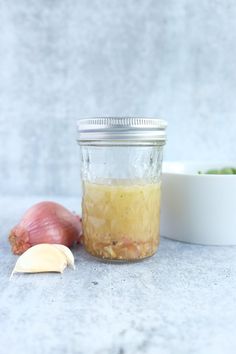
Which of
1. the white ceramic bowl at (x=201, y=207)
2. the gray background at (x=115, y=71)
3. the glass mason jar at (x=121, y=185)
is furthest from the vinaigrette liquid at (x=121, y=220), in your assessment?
the gray background at (x=115, y=71)

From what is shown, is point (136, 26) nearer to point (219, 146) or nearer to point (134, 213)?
point (219, 146)

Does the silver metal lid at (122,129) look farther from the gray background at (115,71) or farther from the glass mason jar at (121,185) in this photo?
the gray background at (115,71)

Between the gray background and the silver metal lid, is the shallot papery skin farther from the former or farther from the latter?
the gray background

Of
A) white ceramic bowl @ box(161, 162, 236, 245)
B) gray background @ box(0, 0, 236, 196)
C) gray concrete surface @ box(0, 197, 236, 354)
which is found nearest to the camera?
gray concrete surface @ box(0, 197, 236, 354)

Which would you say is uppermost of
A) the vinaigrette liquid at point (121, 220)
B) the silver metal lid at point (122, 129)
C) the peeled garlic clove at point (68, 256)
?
the silver metal lid at point (122, 129)

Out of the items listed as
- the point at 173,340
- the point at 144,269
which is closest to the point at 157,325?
the point at 173,340

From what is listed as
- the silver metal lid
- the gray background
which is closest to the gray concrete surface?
the silver metal lid

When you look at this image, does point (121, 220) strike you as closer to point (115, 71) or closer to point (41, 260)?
point (41, 260)
